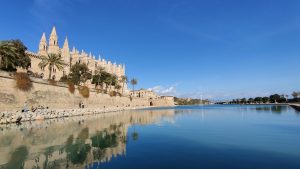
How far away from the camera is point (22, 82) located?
29141 mm

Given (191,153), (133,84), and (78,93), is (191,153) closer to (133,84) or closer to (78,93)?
(78,93)

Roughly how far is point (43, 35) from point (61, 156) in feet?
204

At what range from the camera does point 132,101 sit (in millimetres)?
88938

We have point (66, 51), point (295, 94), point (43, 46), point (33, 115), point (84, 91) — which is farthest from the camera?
point (295, 94)

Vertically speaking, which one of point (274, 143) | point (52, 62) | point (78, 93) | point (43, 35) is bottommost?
point (274, 143)

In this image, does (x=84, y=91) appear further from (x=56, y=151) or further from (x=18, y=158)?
(x=18, y=158)

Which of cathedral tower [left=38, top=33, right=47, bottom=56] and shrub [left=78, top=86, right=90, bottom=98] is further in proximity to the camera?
cathedral tower [left=38, top=33, right=47, bottom=56]

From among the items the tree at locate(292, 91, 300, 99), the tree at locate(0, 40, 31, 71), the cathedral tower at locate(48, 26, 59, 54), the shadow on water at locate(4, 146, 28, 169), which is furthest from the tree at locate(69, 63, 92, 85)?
the tree at locate(292, 91, 300, 99)

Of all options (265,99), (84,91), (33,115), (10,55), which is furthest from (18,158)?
(265,99)

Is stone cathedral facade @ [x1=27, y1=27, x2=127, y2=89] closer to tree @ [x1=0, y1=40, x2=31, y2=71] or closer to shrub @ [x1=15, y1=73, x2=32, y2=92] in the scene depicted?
tree @ [x1=0, y1=40, x2=31, y2=71]

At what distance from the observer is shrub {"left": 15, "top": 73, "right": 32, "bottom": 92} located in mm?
28723

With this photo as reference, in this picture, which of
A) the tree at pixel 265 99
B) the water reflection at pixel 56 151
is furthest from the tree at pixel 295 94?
the water reflection at pixel 56 151

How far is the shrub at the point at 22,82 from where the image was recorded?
28723 millimetres

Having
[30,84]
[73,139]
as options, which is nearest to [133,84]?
[30,84]
